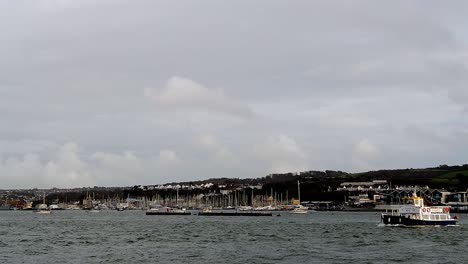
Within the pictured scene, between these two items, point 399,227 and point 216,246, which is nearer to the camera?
point 216,246

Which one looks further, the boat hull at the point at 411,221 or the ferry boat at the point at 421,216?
the ferry boat at the point at 421,216


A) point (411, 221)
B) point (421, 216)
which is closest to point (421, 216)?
point (421, 216)

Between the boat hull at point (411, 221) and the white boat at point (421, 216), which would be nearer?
the boat hull at point (411, 221)

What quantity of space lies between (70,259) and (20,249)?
12.1 m

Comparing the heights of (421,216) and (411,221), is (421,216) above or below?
above

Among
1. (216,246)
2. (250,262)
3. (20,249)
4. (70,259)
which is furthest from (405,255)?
(20,249)

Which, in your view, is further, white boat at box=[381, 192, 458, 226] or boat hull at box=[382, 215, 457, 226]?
white boat at box=[381, 192, 458, 226]

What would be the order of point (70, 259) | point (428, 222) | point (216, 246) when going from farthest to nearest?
1. point (428, 222)
2. point (216, 246)
3. point (70, 259)

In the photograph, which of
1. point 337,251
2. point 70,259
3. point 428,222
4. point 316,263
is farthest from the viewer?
point 428,222

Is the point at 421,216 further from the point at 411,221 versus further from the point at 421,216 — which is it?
the point at 411,221

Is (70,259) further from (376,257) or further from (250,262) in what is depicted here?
(376,257)

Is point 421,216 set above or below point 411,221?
above

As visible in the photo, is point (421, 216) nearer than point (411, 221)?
Yes

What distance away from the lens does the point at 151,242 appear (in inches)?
2810
